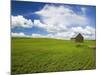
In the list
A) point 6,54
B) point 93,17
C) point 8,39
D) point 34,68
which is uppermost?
point 93,17

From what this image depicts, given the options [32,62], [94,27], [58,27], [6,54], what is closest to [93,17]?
[94,27]

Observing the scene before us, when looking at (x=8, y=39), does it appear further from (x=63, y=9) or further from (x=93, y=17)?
(x=93, y=17)

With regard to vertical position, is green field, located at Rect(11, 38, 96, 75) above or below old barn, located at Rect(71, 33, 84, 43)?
below

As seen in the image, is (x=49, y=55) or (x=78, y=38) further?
(x=78, y=38)

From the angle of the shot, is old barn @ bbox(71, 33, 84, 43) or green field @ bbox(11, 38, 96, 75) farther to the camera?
old barn @ bbox(71, 33, 84, 43)

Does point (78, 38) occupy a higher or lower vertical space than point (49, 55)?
higher

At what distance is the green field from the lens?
2320 millimetres

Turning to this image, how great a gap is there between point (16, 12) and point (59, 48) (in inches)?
27.0

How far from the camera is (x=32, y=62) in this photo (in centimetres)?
238

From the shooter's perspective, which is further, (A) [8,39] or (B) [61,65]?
(B) [61,65]

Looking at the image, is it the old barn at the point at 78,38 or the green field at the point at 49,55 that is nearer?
the green field at the point at 49,55

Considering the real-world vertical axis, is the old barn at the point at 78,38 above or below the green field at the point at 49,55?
above

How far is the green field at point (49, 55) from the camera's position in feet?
7.61

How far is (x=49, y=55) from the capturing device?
8.01 feet
